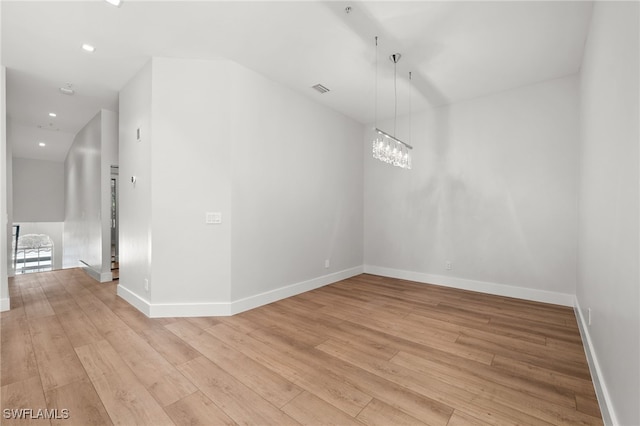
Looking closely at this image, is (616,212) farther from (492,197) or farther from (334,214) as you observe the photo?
(334,214)

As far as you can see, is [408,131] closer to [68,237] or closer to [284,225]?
[284,225]

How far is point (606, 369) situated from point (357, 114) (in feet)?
15.2

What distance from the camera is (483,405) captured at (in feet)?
5.81

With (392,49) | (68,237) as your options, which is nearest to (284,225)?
(392,49)

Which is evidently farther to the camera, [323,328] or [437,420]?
[323,328]

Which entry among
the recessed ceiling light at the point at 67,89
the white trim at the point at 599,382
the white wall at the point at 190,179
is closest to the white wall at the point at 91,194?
the recessed ceiling light at the point at 67,89

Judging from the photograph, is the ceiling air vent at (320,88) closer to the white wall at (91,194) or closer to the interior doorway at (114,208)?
the white wall at (91,194)

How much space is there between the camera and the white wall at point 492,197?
3.77 metres

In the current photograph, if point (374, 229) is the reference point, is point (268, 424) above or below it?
below

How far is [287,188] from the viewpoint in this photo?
162 inches

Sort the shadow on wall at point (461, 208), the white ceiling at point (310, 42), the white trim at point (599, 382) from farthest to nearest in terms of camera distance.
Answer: the shadow on wall at point (461, 208) < the white ceiling at point (310, 42) < the white trim at point (599, 382)

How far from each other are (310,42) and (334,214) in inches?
110

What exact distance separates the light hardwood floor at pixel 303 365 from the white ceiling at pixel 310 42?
3.06m

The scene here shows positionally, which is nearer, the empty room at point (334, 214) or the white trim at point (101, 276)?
the empty room at point (334, 214)
